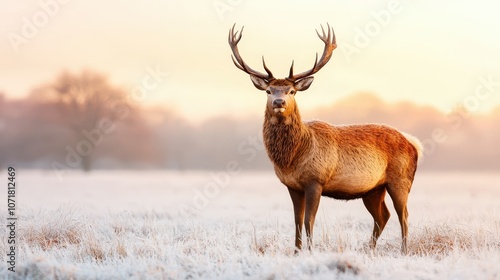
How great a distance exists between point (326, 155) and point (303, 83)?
1.10 m

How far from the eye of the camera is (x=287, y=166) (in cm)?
927

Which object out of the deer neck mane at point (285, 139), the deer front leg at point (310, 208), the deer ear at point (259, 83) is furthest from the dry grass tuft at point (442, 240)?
the deer ear at point (259, 83)

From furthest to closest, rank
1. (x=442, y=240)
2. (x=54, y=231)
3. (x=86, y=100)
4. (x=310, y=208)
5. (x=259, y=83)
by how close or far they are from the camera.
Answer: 1. (x=86, y=100)
2. (x=54, y=231)
3. (x=442, y=240)
4. (x=259, y=83)
5. (x=310, y=208)

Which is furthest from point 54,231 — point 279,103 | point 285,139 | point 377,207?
point 377,207

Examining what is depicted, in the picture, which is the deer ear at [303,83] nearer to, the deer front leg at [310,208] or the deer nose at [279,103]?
the deer nose at [279,103]

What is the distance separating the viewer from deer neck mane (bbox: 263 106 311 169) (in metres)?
9.23

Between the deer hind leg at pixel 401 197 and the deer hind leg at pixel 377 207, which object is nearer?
the deer hind leg at pixel 401 197

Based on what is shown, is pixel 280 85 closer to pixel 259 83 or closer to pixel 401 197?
pixel 259 83

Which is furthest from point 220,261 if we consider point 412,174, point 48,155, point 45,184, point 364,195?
point 48,155

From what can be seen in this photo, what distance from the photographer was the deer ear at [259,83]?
9305 mm

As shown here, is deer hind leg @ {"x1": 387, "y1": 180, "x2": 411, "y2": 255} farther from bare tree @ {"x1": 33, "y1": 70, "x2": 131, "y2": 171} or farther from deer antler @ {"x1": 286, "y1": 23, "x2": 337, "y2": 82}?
bare tree @ {"x1": 33, "y1": 70, "x2": 131, "y2": 171}

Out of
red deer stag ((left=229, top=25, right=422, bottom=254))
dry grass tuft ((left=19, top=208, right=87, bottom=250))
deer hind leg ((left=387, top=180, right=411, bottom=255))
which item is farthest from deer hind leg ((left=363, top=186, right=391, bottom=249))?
dry grass tuft ((left=19, top=208, right=87, bottom=250))

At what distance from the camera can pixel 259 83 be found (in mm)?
9352

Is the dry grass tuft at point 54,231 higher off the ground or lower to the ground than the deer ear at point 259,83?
lower
